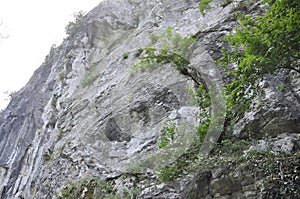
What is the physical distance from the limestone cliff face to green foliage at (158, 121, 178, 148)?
240mm

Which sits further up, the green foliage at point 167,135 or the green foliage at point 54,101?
the green foliage at point 54,101

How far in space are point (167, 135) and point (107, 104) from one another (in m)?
2.76

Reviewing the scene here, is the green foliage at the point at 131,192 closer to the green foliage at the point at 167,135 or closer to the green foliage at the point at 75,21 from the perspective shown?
the green foliage at the point at 167,135

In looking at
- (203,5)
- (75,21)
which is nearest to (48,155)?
(203,5)

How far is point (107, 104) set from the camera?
806 cm

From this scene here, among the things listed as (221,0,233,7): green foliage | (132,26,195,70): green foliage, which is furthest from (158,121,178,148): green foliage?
(221,0,233,7): green foliage

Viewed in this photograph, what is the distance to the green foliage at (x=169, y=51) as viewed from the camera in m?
7.33

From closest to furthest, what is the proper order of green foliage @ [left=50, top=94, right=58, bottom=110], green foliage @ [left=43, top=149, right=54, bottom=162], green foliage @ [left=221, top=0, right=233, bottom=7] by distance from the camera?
1. green foliage @ [left=221, top=0, right=233, bottom=7]
2. green foliage @ [left=43, top=149, right=54, bottom=162]
3. green foliage @ [left=50, top=94, right=58, bottom=110]

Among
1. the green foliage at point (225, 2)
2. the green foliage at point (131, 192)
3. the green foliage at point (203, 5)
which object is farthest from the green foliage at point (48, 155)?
the green foliage at point (225, 2)

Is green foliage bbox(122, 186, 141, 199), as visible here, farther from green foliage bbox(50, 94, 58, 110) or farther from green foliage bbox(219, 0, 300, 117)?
green foliage bbox(50, 94, 58, 110)

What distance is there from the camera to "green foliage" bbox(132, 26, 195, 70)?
7333 mm

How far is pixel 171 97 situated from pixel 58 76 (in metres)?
6.37

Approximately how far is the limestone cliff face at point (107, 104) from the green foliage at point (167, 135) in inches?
9.5

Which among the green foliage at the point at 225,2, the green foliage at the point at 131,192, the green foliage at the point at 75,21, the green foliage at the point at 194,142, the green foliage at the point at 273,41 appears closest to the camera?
the green foliage at the point at 273,41
